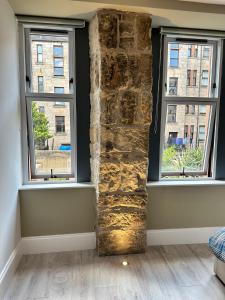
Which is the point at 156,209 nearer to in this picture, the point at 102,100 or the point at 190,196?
the point at 190,196

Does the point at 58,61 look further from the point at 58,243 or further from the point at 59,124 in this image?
the point at 58,243

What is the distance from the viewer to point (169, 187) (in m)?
2.85

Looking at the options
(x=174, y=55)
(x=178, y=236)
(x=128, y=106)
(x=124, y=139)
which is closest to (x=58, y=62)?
(x=128, y=106)

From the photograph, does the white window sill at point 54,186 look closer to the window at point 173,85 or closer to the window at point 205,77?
the window at point 173,85

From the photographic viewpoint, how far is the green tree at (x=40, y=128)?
Answer: 2715 millimetres

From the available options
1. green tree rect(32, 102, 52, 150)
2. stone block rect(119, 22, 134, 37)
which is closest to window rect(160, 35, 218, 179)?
stone block rect(119, 22, 134, 37)

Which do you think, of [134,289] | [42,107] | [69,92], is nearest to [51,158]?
[42,107]

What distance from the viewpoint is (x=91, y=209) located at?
2.76m

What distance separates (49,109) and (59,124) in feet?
0.65

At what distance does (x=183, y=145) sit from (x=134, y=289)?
5.63 ft

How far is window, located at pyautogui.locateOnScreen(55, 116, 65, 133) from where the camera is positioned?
2.77 meters

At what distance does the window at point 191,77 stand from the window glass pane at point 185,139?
10.8 inches

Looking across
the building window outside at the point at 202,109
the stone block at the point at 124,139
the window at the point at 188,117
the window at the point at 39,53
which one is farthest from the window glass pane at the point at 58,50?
the building window outside at the point at 202,109

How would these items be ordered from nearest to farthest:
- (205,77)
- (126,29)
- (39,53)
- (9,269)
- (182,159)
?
(9,269) < (126,29) < (39,53) < (205,77) < (182,159)
